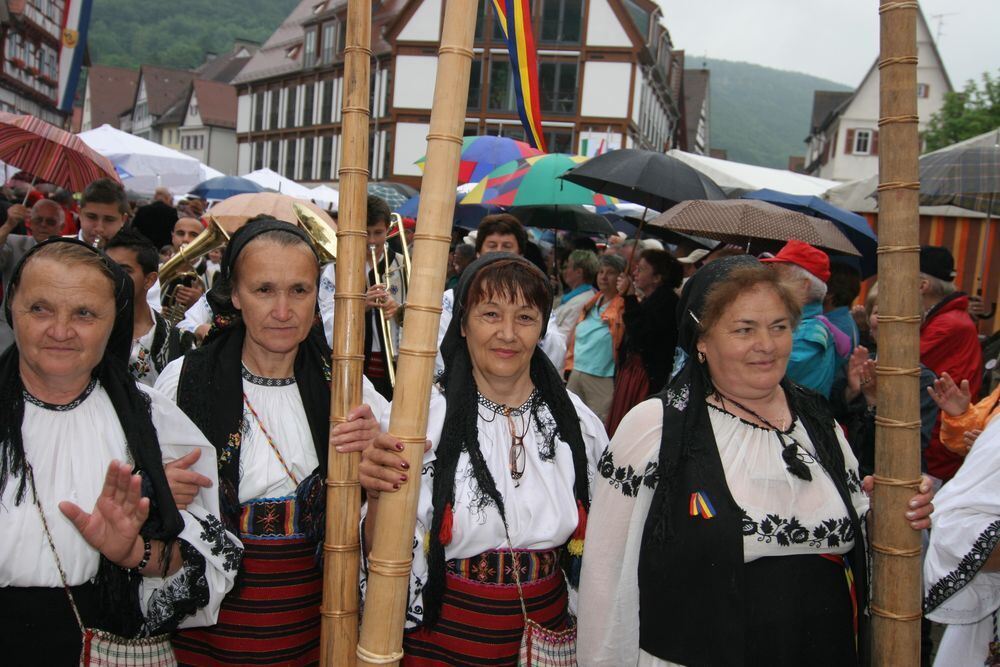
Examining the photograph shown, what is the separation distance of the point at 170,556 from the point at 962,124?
106ft

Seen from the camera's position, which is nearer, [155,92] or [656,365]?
[656,365]

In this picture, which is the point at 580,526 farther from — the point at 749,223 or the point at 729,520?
the point at 749,223

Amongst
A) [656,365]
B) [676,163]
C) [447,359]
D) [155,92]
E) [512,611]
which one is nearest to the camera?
[512,611]

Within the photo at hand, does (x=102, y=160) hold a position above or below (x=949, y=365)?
above

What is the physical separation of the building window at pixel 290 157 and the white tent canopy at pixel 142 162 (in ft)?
122

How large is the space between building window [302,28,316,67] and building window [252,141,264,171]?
21.8 ft

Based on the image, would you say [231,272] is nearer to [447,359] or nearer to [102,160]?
[447,359]

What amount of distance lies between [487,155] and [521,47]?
7158mm

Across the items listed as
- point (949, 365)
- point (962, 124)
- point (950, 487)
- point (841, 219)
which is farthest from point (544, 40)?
point (950, 487)

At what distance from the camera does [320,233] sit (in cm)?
377

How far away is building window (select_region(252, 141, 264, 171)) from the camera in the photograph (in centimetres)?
5347

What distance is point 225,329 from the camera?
3.10m

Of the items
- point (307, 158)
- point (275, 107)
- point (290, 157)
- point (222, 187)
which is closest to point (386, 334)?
point (222, 187)

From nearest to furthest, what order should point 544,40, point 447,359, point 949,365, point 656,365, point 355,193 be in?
point 355,193 → point 447,359 → point 949,365 → point 656,365 → point 544,40
